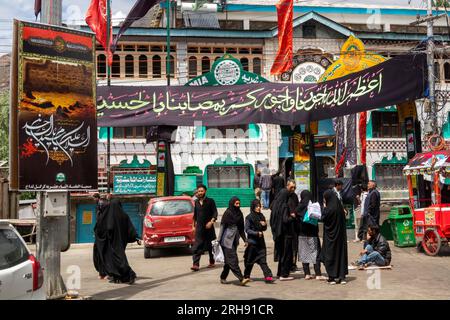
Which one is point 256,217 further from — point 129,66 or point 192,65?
point 129,66

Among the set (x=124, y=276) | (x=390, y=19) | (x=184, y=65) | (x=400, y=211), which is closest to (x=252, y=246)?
(x=124, y=276)

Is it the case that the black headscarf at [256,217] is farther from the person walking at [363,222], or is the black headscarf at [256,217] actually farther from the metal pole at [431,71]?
the metal pole at [431,71]

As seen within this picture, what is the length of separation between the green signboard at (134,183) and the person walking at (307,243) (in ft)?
40.3

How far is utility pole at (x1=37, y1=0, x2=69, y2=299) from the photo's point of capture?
806 centimetres

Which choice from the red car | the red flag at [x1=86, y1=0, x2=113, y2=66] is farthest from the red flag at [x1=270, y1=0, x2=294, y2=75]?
the red car

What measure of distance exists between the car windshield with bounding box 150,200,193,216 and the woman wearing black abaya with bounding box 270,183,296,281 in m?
5.01

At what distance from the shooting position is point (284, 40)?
1975 cm

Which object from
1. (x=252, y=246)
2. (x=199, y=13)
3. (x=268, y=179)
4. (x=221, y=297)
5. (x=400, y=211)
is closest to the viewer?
(x=221, y=297)

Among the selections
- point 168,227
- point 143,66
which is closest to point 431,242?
point 168,227

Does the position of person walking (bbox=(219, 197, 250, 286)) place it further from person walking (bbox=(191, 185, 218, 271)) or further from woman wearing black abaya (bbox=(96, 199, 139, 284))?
woman wearing black abaya (bbox=(96, 199, 139, 284))

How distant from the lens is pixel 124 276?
395 inches

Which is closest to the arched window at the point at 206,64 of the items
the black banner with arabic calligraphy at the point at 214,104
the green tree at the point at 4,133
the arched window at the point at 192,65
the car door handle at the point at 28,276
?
the arched window at the point at 192,65

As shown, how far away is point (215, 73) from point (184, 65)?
1142cm

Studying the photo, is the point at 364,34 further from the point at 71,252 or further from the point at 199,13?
the point at 71,252
